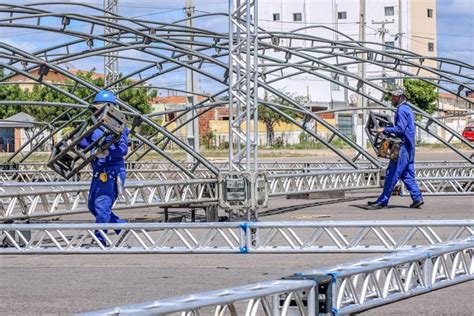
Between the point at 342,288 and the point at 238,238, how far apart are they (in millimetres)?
5954

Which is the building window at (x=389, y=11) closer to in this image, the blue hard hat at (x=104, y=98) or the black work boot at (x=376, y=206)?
the black work boot at (x=376, y=206)

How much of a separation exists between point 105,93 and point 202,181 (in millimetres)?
4360

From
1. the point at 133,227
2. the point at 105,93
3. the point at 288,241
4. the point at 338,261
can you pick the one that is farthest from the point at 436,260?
the point at 105,93

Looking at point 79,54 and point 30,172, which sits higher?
point 79,54

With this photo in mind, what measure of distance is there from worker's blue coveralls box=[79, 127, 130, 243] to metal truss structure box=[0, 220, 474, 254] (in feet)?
0.94

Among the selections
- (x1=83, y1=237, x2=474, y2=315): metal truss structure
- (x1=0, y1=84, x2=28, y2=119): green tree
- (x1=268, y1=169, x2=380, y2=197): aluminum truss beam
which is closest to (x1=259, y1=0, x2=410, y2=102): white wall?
(x1=0, y1=84, x2=28, y2=119): green tree

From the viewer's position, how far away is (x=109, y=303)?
9148 millimetres

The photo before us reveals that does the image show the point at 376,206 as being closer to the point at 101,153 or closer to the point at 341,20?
the point at 101,153

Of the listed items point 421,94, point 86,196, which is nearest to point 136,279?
point 86,196

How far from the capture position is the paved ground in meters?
9.00

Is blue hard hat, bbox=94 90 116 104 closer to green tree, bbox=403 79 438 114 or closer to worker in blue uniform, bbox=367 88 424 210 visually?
worker in blue uniform, bbox=367 88 424 210

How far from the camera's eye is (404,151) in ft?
62.0

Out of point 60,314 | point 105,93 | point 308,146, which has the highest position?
point 105,93

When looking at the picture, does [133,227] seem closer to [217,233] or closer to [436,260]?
[217,233]
